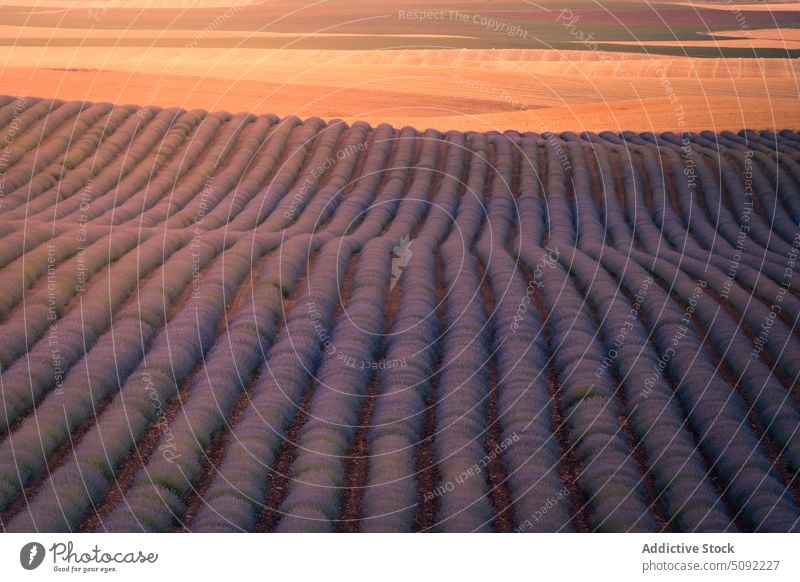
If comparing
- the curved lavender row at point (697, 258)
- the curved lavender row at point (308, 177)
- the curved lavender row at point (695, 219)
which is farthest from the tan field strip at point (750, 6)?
the curved lavender row at point (308, 177)

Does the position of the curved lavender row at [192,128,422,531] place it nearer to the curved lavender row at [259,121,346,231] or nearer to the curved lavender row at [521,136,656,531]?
the curved lavender row at [259,121,346,231]

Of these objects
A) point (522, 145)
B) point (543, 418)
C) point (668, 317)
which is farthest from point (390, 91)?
point (543, 418)

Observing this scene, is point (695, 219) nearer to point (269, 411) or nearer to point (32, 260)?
point (269, 411)

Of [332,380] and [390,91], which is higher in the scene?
[332,380]

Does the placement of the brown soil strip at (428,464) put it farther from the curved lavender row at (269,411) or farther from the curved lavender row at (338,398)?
the curved lavender row at (269,411)
